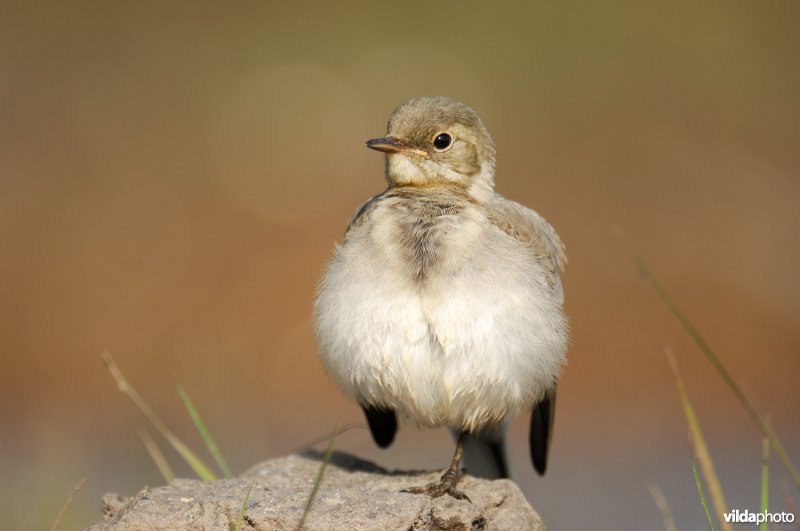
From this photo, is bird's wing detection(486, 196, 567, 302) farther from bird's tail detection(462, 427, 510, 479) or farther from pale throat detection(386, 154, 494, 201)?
bird's tail detection(462, 427, 510, 479)

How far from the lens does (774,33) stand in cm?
1945

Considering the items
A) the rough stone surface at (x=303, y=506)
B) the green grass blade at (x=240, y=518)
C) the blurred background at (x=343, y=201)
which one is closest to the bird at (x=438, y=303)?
the rough stone surface at (x=303, y=506)

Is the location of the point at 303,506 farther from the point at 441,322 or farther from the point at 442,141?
the point at 442,141

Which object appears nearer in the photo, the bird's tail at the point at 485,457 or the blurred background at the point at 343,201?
the bird's tail at the point at 485,457

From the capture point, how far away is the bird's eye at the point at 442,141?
294 inches

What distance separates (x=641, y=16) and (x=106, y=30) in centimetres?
A: 864

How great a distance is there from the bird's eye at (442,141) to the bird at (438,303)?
0.04 meters

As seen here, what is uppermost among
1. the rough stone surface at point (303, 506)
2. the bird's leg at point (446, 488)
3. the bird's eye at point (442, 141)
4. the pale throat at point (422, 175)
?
the bird's eye at point (442, 141)

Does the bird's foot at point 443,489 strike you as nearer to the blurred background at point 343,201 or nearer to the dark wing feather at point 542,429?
the dark wing feather at point 542,429

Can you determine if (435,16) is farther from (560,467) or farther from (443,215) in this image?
(443,215)

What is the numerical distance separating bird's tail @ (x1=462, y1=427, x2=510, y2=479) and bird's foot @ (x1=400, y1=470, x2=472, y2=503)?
1063 millimetres

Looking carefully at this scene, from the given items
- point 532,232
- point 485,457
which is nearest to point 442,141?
point 532,232

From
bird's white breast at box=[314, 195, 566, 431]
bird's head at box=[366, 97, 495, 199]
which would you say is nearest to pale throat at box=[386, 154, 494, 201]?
bird's head at box=[366, 97, 495, 199]

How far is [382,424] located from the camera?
302 inches
